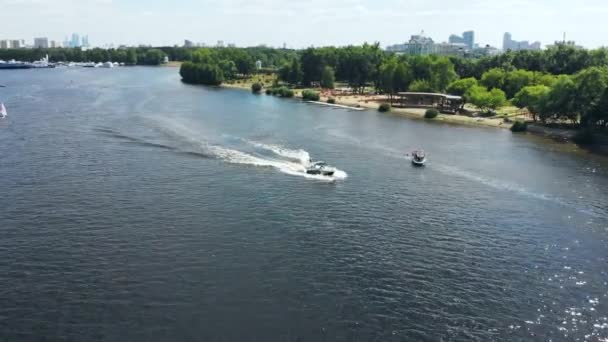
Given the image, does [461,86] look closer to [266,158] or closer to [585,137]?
[585,137]

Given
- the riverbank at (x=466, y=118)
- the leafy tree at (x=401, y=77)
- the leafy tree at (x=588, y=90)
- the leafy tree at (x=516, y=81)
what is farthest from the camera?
the leafy tree at (x=401, y=77)

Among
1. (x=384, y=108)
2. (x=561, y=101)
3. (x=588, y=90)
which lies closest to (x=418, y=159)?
(x=561, y=101)

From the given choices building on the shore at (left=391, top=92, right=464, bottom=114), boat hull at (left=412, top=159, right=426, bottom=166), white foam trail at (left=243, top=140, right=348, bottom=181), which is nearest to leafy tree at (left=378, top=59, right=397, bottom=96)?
building on the shore at (left=391, top=92, right=464, bottom=114)

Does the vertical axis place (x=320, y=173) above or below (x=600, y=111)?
below

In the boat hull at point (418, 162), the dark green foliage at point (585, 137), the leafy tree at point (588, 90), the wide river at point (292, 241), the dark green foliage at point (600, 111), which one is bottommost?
the wide river at point (292, 241)

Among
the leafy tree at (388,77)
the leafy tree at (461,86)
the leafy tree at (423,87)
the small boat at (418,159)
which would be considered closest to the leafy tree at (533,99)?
the leafy tree at (461,86)

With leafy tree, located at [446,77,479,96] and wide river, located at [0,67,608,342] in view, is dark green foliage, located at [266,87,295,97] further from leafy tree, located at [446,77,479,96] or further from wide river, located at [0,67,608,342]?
wide river, located at [0,67,608,342]

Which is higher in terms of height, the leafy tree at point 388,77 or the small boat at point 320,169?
the leafy tree at point 388,77

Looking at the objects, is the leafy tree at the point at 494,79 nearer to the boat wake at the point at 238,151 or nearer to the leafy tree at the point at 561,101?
the leafy tree at the point at 561,101
